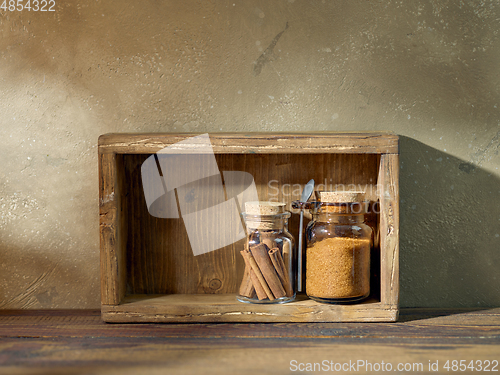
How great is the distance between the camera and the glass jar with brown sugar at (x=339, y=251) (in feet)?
2.73

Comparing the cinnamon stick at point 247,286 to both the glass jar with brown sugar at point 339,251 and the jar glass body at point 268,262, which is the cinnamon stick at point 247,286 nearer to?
the jar glass body at point 268,262

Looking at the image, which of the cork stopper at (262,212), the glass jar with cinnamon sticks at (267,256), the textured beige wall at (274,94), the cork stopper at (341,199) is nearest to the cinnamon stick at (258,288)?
the glass jar with cinnamon sticks at (267,256)

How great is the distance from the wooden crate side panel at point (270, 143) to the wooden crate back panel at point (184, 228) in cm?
10

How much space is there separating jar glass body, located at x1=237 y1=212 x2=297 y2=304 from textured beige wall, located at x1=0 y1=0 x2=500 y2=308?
0.25 meters

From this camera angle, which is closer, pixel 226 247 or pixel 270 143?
pixel 270 143

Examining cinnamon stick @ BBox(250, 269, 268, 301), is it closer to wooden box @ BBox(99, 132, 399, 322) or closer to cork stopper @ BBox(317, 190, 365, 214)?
wooden box @ BBox(99, 132, 399, 322)

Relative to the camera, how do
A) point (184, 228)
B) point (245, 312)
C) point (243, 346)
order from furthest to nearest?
point (184, 228), point (245, 312), point (243, 346)

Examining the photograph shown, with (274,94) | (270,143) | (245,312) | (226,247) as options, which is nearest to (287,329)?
(245,312)

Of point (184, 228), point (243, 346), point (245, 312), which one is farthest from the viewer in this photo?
point (184, 228)

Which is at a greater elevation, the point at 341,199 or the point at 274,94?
the point at 274,94

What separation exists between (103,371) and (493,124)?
99 cm

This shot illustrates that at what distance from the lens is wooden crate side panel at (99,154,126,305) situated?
827mm

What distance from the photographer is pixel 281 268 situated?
86cm

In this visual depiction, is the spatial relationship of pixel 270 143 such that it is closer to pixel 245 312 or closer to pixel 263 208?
→ pixel 263 208
